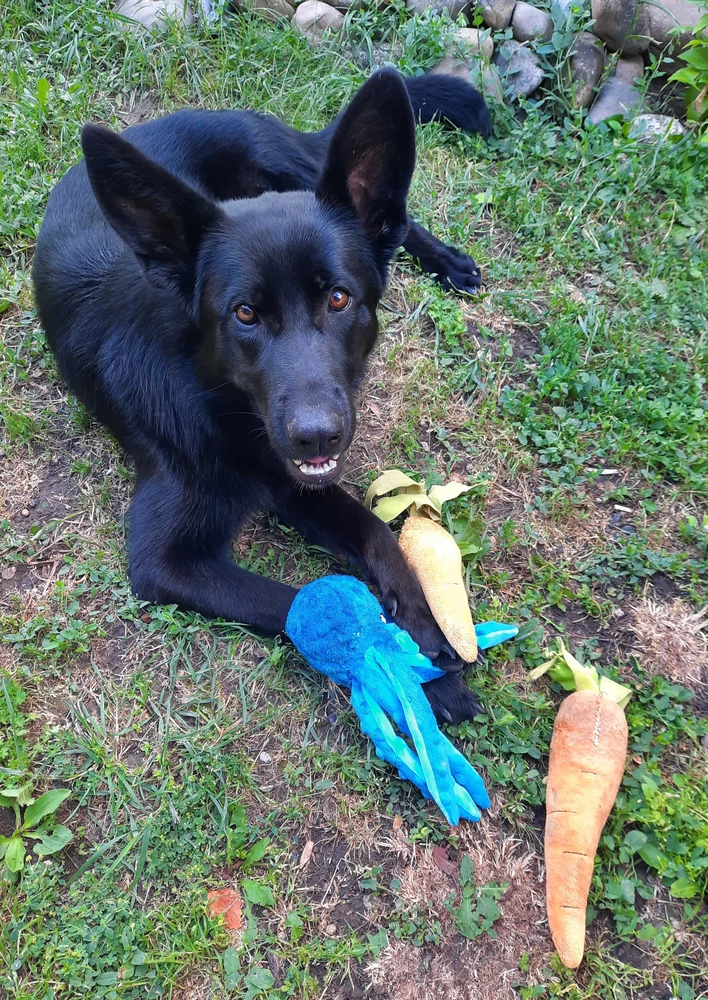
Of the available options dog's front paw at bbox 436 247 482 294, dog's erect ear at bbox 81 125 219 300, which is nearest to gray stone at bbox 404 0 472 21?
dog's front paw at bbox 436 247 482 294

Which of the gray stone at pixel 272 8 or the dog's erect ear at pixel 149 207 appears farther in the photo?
the gray stone at pixel 272 8

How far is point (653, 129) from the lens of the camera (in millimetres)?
3523

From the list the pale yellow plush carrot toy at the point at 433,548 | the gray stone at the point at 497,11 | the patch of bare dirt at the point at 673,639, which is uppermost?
the gray stone at the point at 497,11

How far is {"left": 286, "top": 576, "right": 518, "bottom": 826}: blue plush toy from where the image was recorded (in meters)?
1.79

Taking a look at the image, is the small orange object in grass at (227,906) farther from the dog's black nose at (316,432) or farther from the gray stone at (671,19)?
the gray stone at (671,19)

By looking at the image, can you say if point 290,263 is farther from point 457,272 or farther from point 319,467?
point 457,272

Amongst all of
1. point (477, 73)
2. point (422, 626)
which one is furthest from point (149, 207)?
point (477, 73)

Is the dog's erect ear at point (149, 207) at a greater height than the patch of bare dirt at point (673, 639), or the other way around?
the dog's erect ear at point (149, 207)

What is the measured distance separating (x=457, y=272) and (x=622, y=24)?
67.7 inches

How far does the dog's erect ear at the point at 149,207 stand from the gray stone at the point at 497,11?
2678mm

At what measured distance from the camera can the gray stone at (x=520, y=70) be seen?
142 inches

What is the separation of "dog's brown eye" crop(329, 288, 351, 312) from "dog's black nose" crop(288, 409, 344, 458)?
1.22ft

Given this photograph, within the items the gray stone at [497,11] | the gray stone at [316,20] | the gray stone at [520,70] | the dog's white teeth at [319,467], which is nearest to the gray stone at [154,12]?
the gray stone at [316,20]

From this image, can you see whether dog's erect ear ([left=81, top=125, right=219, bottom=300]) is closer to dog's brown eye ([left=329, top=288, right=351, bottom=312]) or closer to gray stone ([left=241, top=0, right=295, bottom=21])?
dog's brown eye ([left=329, top=288, right=351, bottom=312])
